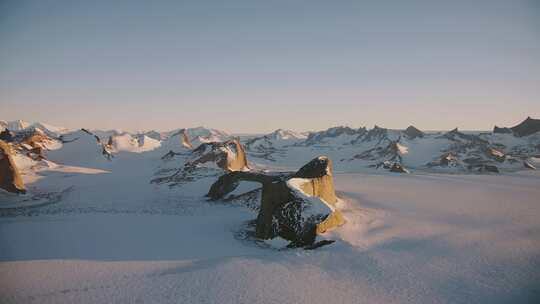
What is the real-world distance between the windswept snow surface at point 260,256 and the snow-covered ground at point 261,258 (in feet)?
0.16

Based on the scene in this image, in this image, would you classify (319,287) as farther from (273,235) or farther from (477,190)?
(477,190)

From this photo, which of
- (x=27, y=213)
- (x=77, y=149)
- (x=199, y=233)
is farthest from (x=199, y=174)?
(x=77, y=149)

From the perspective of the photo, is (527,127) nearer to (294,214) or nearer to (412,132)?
(412,132)

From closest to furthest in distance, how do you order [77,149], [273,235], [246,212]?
1. [273,235]
2. [246,212]
3. [77,149]

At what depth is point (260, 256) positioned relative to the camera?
39.1ft

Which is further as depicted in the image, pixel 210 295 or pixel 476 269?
pixel 476 269

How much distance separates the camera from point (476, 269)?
34.7 ft

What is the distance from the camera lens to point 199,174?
37.6m

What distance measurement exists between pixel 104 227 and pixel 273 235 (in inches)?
420

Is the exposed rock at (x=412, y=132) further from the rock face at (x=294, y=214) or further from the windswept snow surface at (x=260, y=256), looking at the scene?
the rock face at (x=294, y=214)

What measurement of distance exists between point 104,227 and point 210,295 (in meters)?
11.2

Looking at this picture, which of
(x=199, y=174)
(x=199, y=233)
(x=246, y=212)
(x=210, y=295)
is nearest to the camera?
(x=210, y=295)

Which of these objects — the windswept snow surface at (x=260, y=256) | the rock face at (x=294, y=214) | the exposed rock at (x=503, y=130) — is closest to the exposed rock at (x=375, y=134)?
the exposed rock at (x=503, y=130)

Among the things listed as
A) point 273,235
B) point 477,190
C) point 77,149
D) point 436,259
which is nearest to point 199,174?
point 273,235
